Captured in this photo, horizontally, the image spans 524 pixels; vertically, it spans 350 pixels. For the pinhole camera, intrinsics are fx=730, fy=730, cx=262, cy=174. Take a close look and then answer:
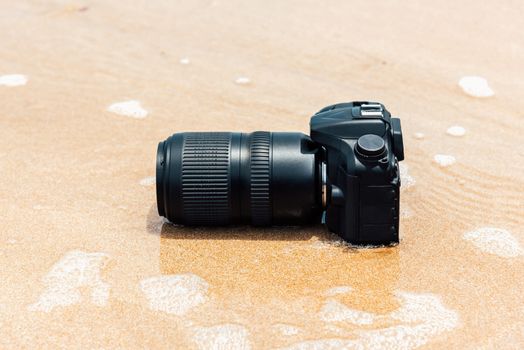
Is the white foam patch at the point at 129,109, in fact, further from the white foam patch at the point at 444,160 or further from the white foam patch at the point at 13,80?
the white foam patch at the point at 444,160

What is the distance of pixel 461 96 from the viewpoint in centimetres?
476

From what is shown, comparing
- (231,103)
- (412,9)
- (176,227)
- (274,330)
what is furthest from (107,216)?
(412,9)

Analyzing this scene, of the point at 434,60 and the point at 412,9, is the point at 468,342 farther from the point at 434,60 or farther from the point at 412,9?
the point at 412,9

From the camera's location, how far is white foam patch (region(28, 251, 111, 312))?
2732 millimetres

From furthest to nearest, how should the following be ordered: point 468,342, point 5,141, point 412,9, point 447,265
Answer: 1. point 412,9
2. point 5,141
3. point 447,265
4. point 468,342

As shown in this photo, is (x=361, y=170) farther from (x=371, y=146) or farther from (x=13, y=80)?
(x=13, y=80)

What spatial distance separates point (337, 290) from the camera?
283cm

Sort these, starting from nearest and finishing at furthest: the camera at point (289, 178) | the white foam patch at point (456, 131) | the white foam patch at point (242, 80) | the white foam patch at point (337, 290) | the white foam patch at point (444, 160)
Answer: the white foam patch at point (337, 290) → the camera at point (289, 178) → the white foam patch at point (444, 160) → the white foam patch at point (456, 131) → the white foam patch at point (242, 80)

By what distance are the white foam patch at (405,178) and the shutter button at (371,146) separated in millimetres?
830

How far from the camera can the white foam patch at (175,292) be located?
107 inches

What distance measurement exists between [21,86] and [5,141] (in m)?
0.86

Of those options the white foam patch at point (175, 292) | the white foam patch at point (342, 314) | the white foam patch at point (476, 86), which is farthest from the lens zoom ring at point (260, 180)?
the white foam patch at point (476, 86)

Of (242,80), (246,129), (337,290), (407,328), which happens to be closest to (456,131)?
(246,129)

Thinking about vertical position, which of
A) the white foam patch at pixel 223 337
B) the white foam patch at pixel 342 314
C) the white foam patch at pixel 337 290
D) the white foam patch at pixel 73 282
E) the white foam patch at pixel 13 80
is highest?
the white foam patch at pixel 13 80
